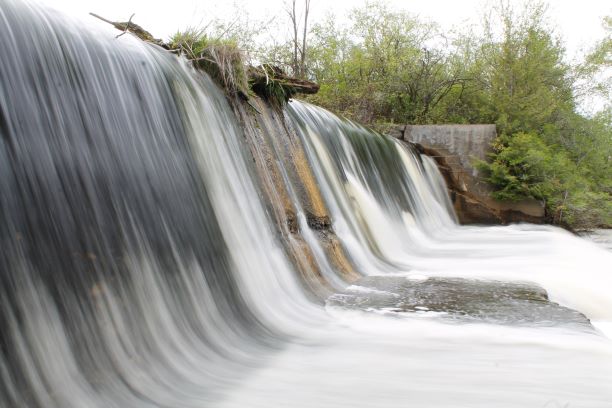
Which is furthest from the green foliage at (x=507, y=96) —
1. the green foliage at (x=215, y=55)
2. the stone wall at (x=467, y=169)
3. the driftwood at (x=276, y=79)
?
the green foliage at (x=215, y=55)

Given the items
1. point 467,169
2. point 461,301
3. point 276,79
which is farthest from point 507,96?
point 461,301

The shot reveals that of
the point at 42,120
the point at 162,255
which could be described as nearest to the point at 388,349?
the point at 162,255

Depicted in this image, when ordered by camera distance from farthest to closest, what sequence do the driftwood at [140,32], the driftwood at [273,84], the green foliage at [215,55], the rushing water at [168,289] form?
1. the driftwood at [273,84]
2. the green foliage at [215,55]
3. the driftwood at [140,32]
4. the rushing water at [168,289]

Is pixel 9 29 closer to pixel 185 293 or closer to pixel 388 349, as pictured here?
pixel 185 293

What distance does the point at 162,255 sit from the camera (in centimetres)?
244

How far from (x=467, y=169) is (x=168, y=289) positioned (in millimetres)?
9641

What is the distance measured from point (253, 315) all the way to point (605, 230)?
37.5ft

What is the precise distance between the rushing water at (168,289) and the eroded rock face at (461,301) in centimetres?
6

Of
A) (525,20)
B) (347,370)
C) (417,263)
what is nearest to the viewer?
(347,370)

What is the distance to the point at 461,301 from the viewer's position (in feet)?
10.7

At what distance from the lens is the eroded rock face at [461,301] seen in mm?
2872

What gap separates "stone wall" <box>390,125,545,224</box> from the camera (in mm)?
10711

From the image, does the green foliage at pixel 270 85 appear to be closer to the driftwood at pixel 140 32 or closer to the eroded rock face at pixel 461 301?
the driftwood at pixel 140 32

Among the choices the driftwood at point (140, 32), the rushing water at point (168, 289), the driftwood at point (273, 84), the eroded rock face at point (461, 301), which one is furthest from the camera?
Answer: the driftwood at point (273, 84)
